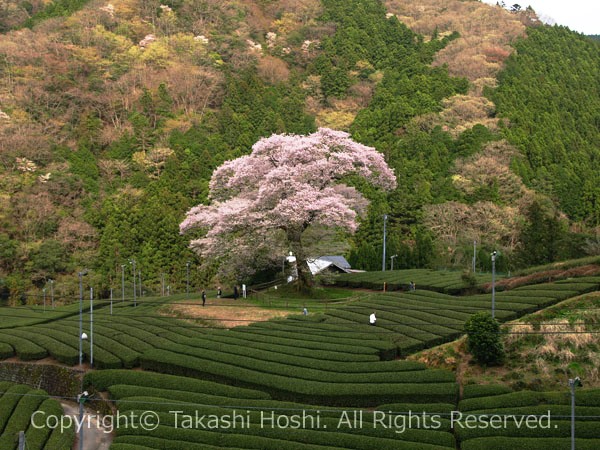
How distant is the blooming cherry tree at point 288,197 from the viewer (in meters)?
41.7

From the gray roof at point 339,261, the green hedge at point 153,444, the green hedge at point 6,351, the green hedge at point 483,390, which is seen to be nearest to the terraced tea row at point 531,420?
the green hedge at point 483,390

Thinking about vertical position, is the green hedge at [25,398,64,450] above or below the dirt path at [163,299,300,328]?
below

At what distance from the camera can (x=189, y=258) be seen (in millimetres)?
62719

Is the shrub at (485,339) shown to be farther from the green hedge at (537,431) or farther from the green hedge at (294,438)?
the green hedge at (294,438)

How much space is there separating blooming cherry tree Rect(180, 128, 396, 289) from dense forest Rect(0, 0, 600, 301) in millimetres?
16927

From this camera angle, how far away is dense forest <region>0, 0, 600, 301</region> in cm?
6494

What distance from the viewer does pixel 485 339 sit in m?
28.6

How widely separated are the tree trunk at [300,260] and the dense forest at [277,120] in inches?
726

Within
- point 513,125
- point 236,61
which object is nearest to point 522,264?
point 513,125

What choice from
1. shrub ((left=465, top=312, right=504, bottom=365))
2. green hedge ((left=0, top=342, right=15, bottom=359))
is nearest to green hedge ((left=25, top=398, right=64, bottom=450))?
green hedge ((left=0, top=342, right=15, bottom=359))

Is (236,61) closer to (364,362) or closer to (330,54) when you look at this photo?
(330,54)

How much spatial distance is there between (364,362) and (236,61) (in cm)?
8056

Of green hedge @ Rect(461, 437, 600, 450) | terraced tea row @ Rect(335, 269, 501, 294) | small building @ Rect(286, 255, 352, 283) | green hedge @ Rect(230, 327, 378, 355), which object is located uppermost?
small building @ Rect(286, 255, 352, 283)

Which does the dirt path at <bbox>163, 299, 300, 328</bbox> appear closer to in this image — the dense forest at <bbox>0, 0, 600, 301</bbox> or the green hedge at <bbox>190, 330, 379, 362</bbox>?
the green hedge at <bbox>190, 330, 379, 362</bbox>
